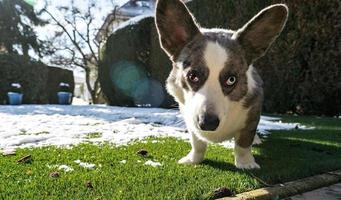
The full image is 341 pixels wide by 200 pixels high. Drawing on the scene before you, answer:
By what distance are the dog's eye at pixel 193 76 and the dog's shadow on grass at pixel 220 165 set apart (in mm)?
842

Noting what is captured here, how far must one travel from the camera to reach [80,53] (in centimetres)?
3212

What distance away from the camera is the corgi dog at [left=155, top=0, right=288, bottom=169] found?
9.91 feet

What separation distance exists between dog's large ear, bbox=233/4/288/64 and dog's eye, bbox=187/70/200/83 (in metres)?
0.58

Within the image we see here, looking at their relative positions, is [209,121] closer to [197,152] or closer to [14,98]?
[197,152]

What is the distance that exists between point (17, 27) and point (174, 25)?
28135mm

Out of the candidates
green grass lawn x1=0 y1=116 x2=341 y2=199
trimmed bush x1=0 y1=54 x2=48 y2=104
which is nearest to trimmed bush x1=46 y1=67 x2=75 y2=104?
trimmed bush x1=0 y1=54 x2=48 y2=104

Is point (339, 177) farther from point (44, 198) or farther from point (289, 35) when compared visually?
point (289, 35)

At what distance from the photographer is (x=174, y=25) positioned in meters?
3.50

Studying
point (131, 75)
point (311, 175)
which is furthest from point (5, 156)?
point (131, 75)

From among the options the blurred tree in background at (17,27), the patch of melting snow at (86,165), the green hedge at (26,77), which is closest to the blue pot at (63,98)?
the green hedge at (26,77)

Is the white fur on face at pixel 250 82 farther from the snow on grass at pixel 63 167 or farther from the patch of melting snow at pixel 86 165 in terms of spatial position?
the snow on grass at pixel 63 167

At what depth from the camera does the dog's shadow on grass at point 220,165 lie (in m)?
3.41

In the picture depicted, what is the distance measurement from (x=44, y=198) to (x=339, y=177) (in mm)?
2403

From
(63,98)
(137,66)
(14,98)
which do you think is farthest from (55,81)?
(137,66)
